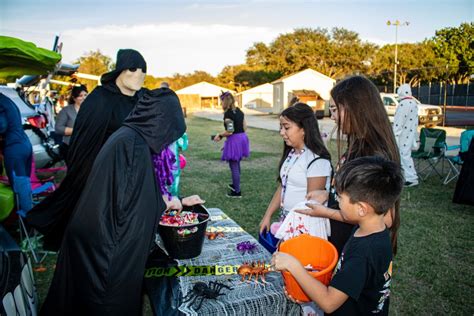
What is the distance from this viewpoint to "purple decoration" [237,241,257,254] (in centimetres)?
239

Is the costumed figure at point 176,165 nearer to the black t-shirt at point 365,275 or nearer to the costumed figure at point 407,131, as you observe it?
the black t-shirt at point 365,275

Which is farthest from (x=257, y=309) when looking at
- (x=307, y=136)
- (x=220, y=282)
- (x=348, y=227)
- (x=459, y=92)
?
(x=459, y=92)

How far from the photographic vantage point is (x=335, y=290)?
5.25ft

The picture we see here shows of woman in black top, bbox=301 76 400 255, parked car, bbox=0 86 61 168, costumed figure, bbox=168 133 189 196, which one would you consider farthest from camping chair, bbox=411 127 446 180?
parked car, bbox=0 86 61 168

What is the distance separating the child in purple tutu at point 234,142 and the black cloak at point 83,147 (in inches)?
138

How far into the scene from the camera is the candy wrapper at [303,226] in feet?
7.47

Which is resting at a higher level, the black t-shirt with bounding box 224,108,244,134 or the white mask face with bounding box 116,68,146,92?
the white mask face with bounding box 116,68,146,92

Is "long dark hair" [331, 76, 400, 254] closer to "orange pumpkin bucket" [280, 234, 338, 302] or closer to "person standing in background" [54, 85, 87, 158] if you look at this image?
"orange pumpkin bucket" [280, 234, 338, 302]

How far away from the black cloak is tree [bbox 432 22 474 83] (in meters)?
37.8

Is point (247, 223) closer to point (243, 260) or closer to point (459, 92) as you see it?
point (243, 260)

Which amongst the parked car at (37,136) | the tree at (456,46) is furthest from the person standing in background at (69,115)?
the tree at (456,46)

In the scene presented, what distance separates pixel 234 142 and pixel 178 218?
465 cm

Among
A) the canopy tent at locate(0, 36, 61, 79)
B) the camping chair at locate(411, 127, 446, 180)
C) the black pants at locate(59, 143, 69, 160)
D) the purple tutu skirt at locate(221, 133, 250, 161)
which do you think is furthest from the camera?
the camping chair at locate(411, 127, 446, 180)

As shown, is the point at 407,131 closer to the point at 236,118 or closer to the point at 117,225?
the point at 236,118
